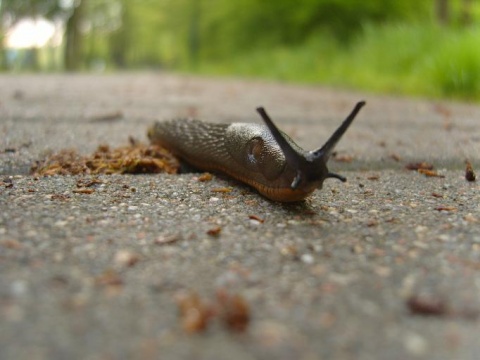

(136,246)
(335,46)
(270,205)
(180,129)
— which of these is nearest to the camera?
(136,246)

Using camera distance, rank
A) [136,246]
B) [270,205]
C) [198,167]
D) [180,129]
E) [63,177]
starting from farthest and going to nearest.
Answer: [180,129] < [198,167] < [63,177] < [270,205] < [136,246]

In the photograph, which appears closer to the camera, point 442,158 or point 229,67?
point 442,158

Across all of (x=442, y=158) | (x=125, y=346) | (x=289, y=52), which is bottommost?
(x=125, y=346)

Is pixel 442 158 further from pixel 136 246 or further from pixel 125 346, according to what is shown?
pixel 125 346

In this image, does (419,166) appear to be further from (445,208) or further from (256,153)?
(256,153)

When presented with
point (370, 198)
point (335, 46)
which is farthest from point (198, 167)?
point (335, 46)

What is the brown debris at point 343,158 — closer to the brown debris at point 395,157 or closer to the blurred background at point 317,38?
the brown debris at point 395,157

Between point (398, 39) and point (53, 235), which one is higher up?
point (398, 39)

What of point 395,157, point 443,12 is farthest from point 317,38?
point 395,157
